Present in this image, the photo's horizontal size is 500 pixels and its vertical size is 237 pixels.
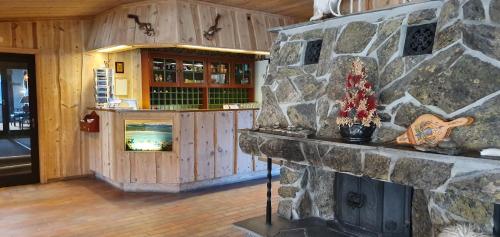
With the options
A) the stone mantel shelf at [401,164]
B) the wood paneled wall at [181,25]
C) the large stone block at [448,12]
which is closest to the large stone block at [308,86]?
the stone mantel shelf at [401,164]

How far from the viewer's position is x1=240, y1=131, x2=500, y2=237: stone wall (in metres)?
2.16

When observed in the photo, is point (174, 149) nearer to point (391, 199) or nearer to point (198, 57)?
point (198, 57)

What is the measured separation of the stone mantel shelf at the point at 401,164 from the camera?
6.90ft

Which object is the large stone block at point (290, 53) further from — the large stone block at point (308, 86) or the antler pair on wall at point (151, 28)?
the antler pair on wall at point (151, 28)

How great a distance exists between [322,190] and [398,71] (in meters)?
1.42

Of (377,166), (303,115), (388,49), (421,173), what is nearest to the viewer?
(421,173)

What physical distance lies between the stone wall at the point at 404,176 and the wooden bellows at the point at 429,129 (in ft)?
0.60

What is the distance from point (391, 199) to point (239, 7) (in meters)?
3.92

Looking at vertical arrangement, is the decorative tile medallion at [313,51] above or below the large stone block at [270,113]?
above

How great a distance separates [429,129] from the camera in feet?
8.36

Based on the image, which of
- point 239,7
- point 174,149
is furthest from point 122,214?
point 239,7

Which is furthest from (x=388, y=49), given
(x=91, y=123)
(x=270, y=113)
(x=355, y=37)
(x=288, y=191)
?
(x=91, y=123)

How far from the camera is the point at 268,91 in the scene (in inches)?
Result: 163

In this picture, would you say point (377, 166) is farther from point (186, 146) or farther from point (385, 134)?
point (186, 146)
